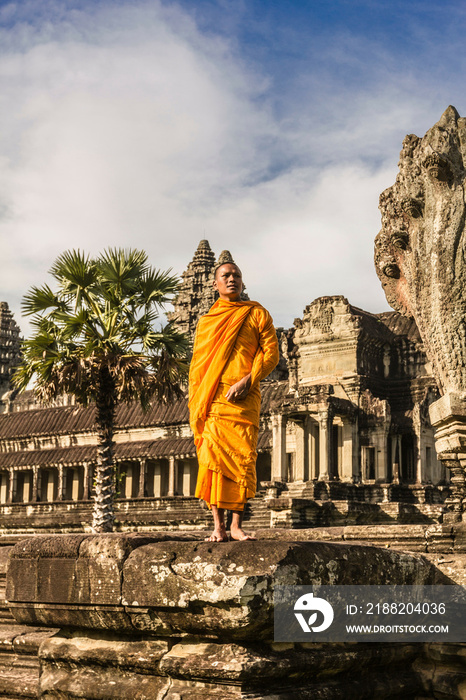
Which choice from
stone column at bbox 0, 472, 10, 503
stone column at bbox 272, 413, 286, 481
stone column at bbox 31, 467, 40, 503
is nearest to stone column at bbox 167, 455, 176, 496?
stone column at bbox 272, 413, 286, 481

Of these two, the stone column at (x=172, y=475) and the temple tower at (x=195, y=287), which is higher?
the temple tower at (x=195, y=287)

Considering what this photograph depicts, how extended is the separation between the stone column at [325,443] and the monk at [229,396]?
22.9 metres

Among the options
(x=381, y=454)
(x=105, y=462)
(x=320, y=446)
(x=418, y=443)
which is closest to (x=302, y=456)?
(x=320, y=446)

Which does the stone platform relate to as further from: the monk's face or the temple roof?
the temple roof

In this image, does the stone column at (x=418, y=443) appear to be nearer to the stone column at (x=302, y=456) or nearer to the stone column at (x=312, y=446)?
the stone column at (x=312, y=446)

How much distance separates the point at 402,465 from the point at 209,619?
2678 cm

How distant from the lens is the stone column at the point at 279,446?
1096 inches

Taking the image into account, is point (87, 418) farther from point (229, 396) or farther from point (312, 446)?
point (229, 396)

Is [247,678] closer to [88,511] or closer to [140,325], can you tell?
[140,325]

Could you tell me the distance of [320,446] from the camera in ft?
91.0

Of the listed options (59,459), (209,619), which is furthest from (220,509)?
(59,459)

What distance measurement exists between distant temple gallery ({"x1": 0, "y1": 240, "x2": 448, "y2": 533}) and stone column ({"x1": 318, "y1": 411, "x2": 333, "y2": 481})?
42 millimetres

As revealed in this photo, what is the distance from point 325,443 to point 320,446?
0.41 m

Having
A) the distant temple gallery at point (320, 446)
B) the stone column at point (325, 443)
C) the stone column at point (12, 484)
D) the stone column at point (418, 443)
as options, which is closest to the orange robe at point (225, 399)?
the distant temple gallery at point (320, 446)
